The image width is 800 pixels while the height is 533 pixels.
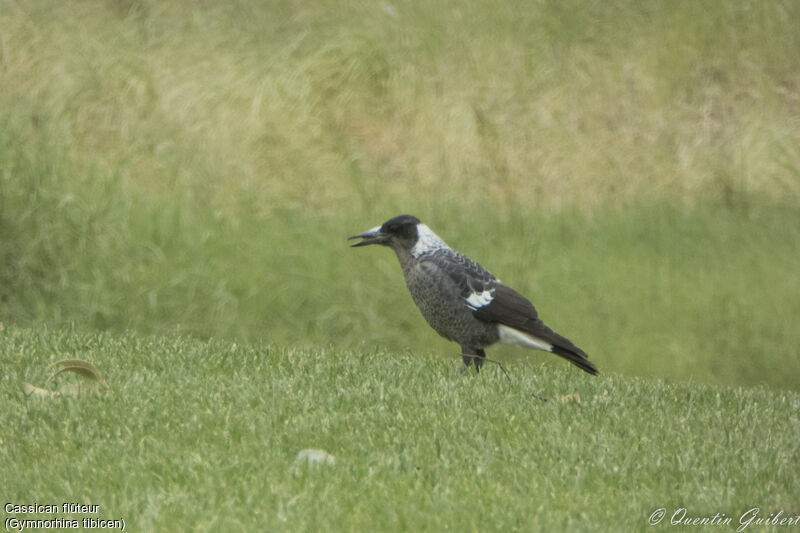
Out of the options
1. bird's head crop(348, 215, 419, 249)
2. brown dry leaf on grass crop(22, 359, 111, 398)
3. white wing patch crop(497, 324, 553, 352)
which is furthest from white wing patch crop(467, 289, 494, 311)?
brown dry leaf on grass crop(22, 359, 111, 398)

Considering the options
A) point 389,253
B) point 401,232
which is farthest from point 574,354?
point 389,253

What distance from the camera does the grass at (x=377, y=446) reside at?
363 cm

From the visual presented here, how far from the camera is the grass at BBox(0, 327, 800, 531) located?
3.63 meters

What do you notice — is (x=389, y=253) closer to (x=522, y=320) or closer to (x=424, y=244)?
(x=424, y=244)

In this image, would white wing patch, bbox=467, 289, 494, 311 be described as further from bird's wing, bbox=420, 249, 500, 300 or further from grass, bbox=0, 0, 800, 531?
grass, bbox=0, 0, 800, 531

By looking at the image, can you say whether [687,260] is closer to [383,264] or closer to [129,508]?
[383,264]

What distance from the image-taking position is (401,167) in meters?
9.71

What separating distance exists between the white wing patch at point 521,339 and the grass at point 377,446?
188mm

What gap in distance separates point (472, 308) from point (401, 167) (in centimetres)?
416

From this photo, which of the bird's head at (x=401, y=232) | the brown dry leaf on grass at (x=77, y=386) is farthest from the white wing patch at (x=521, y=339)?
the brown dry leaf on grass at (x=77, y=386)

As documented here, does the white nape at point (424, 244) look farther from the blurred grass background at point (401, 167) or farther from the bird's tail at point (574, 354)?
the blurred grass background at point (401, 167)

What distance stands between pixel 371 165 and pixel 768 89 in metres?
4.68

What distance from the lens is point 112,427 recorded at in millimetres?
4332

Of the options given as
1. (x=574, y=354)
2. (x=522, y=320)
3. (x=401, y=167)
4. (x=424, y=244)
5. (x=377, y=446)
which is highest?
(x=401, y=167)
